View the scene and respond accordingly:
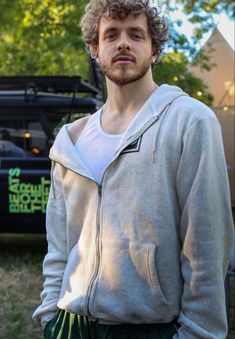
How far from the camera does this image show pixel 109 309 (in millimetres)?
1518

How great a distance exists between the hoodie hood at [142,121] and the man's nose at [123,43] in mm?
167

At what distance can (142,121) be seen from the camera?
5.18 ft

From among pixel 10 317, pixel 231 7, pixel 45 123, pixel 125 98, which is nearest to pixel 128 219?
pixel 125 98

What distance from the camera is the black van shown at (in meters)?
6.24

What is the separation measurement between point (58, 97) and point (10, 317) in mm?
3075

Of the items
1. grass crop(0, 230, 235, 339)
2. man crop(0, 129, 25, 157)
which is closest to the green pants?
grass crop(0, 230, 235, 339)

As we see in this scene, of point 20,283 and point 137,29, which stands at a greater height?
point 137,29

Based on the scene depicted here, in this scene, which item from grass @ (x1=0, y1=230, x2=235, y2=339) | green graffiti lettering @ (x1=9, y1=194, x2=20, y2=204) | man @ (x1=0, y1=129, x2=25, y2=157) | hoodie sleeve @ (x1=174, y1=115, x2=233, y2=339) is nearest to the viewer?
hoodie sleeve @ (x1=174, y1=115, x2=233, y2=339)

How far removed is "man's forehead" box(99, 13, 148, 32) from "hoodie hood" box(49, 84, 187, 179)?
207 mm

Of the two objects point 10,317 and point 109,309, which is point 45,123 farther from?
point 109,309

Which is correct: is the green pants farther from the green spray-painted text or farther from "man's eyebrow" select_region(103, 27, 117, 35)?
the green spray-painted text

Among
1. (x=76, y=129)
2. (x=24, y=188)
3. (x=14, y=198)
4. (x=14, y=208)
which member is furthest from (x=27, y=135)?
(x=76, y=129)

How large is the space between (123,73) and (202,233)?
56cm

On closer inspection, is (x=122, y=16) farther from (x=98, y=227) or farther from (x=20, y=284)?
(x=20, y=284)
